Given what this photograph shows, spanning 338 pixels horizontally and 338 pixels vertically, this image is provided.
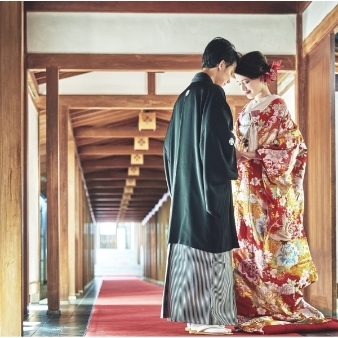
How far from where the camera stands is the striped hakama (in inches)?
159

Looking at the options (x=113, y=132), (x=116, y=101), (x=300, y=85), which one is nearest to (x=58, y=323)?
(x=300, y=85)

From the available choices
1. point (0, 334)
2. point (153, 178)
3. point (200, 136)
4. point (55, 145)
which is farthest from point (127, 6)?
point (153, 178)

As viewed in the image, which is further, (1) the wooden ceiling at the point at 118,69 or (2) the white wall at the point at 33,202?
(2) the white wall at the point at 33,202

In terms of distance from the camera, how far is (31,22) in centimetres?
652

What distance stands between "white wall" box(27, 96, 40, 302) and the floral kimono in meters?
3.80

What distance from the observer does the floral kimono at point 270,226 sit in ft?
14.9

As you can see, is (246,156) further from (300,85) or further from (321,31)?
(300,85)

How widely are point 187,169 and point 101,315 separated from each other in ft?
7.35

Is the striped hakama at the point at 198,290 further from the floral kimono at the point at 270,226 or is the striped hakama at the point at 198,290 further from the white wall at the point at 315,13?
the white wall at the point at 315,13

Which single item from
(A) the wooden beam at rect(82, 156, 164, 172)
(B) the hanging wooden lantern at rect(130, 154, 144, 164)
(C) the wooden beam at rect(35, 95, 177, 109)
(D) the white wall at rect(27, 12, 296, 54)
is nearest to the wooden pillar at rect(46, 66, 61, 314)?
(D) the white wall at rect(27, 12, 296, 54)

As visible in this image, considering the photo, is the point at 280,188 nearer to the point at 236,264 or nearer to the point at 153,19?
the point at 236,264

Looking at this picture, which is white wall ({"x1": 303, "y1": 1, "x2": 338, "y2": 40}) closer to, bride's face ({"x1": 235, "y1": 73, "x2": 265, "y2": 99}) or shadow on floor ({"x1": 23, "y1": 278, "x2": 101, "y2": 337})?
bride's face ({"x1": 235, "y1": 73, "x2": 265, "y2": 99})

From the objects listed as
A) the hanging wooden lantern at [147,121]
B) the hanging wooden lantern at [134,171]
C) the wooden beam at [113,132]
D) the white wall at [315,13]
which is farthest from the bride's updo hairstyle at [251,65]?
the hanging wooden lantern at [134,171]

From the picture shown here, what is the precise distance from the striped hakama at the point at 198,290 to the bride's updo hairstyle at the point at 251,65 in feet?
3.80
